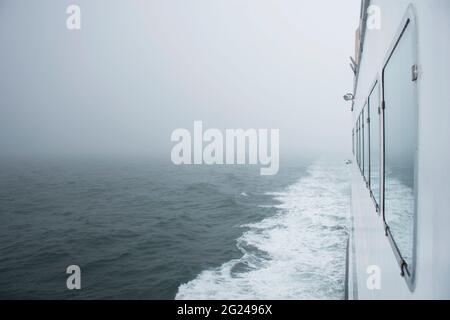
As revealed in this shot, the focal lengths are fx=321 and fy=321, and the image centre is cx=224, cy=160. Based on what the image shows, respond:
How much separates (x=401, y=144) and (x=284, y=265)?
461 inches

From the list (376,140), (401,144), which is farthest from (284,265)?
(401,144)

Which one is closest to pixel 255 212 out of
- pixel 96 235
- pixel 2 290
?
pixel 96 235

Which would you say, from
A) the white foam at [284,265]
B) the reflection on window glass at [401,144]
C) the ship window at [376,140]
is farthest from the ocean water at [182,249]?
the reflection on window glass at [401,144]

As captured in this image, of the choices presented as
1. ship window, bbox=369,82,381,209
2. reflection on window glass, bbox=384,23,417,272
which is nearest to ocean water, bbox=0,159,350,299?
ship window, bbox=369,82,381,209

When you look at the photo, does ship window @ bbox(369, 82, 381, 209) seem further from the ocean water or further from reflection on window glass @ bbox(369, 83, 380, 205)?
the ocean water

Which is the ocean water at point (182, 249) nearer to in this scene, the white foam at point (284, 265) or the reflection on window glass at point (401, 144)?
the white foam at point (284, 265)

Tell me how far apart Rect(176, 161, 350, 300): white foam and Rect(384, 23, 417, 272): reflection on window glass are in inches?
332

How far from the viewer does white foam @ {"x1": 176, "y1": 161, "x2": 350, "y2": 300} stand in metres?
10.7

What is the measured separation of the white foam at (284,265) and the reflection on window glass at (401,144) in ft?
27.7

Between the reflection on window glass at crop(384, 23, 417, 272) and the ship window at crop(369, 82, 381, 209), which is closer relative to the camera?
the reflection on window glass at crop(384, 23, 417, 272)

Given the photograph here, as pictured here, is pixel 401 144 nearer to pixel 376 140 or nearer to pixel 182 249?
pixel 376 140
